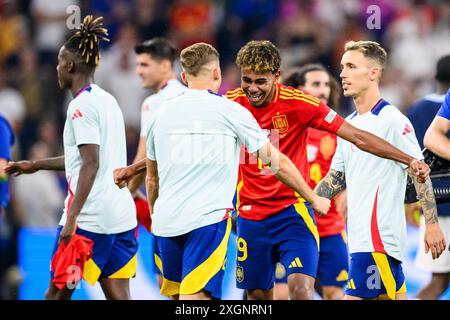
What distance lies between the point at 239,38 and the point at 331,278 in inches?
257

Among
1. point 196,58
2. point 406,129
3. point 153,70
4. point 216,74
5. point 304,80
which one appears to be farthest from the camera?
point 153,70

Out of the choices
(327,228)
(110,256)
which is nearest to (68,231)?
(110,256)

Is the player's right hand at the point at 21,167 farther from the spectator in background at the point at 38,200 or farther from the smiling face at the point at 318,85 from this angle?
the spectator in background at the point at 38,200

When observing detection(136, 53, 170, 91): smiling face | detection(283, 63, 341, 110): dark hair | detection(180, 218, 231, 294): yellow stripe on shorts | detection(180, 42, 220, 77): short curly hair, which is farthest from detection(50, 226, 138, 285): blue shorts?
detection(283, 63, 341, 110): dark hair

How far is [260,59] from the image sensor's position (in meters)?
6.91

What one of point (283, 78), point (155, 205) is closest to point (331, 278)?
point (283, 78)

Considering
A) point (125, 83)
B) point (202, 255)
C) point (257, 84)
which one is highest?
point (125, 83)

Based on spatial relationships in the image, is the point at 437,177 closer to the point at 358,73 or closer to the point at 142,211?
the point at 358,73

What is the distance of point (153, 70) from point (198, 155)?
315 cm

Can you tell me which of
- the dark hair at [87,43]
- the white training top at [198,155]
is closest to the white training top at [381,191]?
the white training top at [198,155]

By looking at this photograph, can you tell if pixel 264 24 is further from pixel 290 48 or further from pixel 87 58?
pixel 87 58

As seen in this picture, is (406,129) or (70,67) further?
(70,67)

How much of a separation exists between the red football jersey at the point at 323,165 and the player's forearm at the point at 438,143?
1.79 m

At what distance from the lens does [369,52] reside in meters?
7.16
